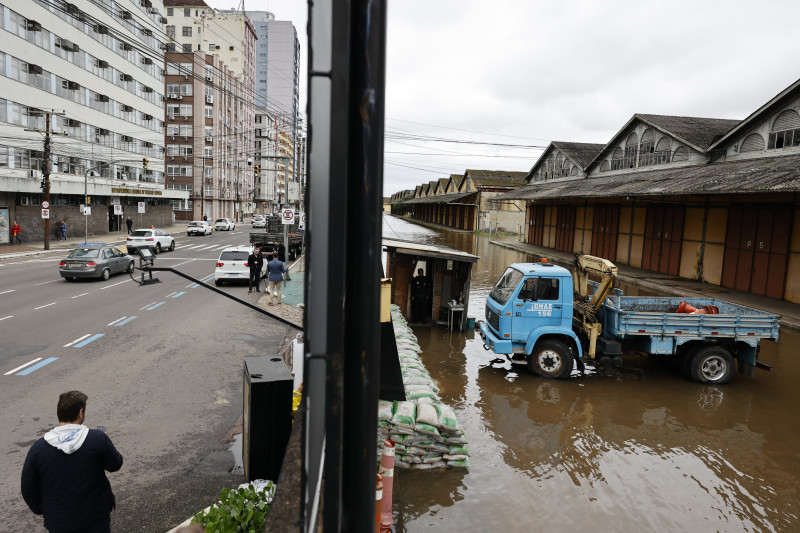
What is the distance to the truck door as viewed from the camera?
456 inches

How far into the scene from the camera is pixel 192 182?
86.2m

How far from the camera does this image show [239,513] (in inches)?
186

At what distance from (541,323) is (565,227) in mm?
33067

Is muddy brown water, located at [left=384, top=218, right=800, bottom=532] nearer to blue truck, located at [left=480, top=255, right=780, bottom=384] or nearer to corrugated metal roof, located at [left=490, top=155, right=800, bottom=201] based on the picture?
blue truck, located at [left=480, top=255, right=780, bottom=384]

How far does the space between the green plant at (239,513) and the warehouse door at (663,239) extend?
28315 mm

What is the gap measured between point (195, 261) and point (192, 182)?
59927mm

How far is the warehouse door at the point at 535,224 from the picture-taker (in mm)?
48647

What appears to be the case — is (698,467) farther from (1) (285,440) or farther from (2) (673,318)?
(1) (285,440)

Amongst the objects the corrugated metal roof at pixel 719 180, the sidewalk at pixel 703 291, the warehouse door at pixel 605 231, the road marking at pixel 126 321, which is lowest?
the road marking at pixel 126 321

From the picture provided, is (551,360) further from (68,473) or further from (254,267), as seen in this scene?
(254,267)

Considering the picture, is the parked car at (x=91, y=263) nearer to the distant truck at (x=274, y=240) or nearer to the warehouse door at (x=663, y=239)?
the distant truck at (x=274, y=240)

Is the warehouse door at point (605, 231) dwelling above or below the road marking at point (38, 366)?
above

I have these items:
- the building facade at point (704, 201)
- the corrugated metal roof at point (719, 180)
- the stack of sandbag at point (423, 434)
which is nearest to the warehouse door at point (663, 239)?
the building facade at point (704, 201)

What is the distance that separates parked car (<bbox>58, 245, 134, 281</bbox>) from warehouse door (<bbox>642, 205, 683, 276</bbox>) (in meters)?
27.4
